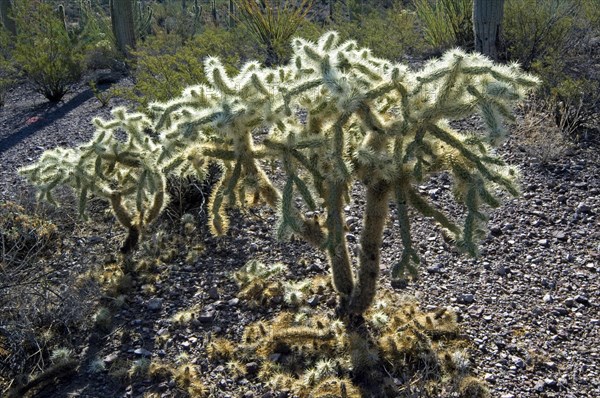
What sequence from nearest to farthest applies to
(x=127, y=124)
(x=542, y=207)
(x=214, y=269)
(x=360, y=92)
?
1. (x=360, y=92)
2. (x=127, y=124)
3. (x=214, y=269)
4. (x=542, y=207)

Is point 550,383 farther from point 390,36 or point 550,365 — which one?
point 390,36

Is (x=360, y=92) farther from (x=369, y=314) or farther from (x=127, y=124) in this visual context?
(x=127, y=124)

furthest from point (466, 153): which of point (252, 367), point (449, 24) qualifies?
point (449, 24)

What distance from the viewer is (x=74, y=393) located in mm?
3170

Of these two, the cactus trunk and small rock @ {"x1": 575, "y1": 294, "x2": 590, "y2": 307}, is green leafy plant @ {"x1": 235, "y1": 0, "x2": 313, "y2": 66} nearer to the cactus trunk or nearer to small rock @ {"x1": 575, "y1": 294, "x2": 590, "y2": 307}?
the cactus trunk

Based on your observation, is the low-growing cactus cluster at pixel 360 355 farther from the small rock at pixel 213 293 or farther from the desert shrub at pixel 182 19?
the desert shrub at pixel 182 19

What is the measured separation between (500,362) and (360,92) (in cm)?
167

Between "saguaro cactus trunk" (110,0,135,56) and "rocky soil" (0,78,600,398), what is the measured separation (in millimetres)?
6666

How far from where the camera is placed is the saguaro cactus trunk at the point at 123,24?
37.2ft

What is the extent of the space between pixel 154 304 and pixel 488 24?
577 centimetres

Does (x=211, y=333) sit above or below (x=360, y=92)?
below

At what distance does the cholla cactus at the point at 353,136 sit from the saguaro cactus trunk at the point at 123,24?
8730mm

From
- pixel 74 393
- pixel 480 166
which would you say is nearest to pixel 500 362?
pixel 480 166

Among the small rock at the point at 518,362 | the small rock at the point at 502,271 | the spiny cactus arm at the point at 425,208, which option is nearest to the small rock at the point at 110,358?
the spiny cactus arm at the point at 425,208
